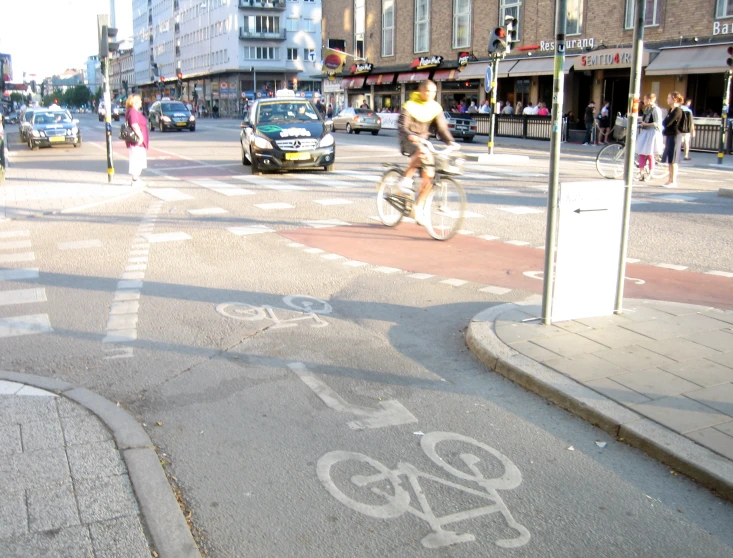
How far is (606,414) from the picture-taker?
418cm

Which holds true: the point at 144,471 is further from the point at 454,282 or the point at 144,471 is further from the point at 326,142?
the point at 326,142

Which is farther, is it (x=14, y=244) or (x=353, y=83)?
(x=353, y=83)

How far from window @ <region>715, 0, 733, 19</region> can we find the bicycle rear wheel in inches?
938

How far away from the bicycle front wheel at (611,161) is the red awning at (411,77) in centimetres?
3224

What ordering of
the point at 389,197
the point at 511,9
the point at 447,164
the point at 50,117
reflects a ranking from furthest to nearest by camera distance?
the point at 511,9, the point at 50,117, the point at 389,197, the point at 447,164

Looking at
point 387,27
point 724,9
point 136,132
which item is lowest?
point 136,132

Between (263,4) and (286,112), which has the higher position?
(263,4)

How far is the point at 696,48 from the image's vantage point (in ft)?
96.2

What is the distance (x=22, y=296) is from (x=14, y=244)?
2965mm

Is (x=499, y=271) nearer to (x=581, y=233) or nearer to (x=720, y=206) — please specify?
(x=581, y=233)

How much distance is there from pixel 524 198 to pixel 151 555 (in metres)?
11.8

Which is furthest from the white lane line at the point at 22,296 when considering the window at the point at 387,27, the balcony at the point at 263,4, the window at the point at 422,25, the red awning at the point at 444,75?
the balcony at the point at 263,4

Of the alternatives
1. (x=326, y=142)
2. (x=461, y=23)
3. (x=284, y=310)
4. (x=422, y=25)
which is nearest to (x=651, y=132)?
(x=326, y=142)

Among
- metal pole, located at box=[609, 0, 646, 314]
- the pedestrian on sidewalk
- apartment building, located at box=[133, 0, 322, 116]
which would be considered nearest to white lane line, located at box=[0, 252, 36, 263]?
metal pole, located at box=[609, 0, 646, 314]
